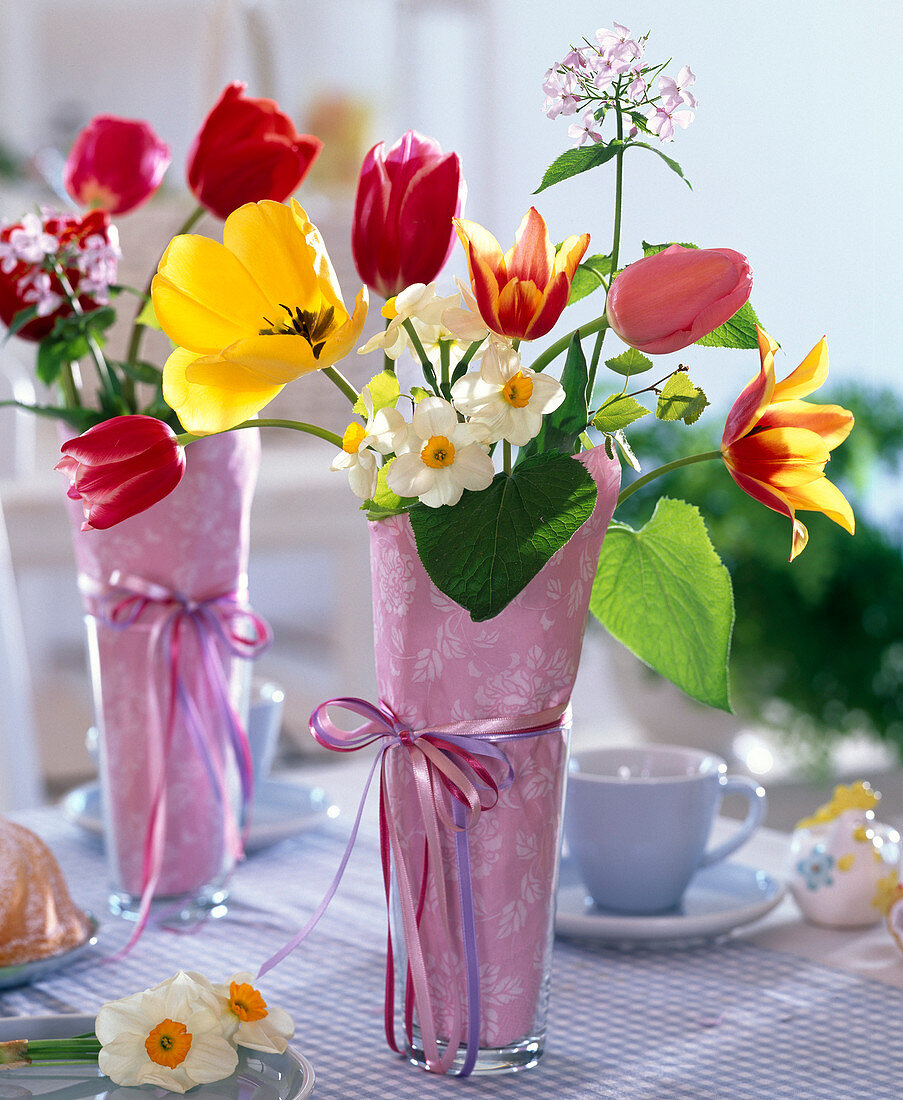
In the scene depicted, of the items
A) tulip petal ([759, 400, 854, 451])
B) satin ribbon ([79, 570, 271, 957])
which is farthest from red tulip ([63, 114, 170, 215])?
tulip petal ([759, 400, 854, 451])

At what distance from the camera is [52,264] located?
0.70 m

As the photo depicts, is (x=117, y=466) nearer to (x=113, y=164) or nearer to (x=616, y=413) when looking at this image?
(x=616, y=413)

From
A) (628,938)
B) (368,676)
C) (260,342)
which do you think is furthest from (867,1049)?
(368,676)

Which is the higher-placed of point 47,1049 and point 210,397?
point 210,397

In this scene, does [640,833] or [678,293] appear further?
[640,833]

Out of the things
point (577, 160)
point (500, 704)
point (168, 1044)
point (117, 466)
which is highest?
point (577, 160)

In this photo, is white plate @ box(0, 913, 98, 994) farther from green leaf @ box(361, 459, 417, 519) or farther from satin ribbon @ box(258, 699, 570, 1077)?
green leaf @ box(361, 459, 417, 519)

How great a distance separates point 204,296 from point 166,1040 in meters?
0.30

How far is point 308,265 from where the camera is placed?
0.50 metres

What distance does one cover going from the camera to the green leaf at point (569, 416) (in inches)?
20.6

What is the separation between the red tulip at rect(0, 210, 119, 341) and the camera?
682 millimetres

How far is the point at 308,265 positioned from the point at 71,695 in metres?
3.39

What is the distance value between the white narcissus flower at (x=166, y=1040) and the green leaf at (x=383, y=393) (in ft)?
0.80

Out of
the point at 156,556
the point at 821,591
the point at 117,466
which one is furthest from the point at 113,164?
the point at 821,591
